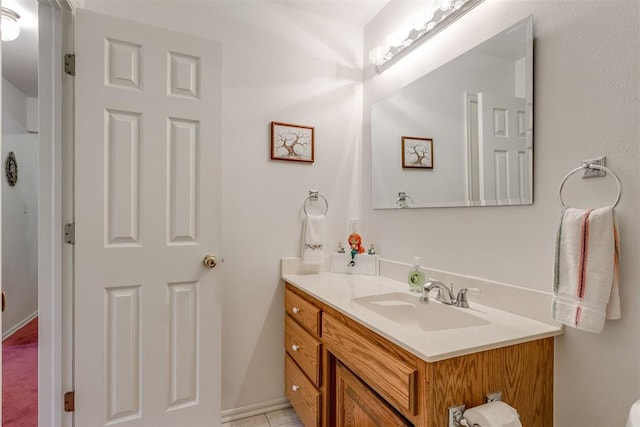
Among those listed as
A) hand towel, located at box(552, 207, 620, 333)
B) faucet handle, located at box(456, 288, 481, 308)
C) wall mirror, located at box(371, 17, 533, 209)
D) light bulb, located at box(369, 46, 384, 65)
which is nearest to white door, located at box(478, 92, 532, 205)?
wall mirror, located at box(371, 17, 533, 209)

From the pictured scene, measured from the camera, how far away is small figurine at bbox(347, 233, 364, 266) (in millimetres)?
2107

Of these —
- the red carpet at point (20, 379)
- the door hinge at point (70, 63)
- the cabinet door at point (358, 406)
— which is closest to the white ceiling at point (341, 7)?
the door hinge at point (70, 63)

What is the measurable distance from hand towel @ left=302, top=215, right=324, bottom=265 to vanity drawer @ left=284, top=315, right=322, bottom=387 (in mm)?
371

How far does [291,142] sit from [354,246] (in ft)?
2.52

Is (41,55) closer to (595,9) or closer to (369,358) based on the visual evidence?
(369,358)

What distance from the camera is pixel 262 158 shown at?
2033 mm

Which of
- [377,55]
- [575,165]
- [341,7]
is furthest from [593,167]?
[341,7]

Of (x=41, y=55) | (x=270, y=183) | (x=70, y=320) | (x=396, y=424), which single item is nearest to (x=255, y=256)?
(x=270, y=183)

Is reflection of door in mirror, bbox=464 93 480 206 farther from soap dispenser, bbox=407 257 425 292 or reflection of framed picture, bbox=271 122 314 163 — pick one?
reflection of framed picture, bbox=271 122 314 163

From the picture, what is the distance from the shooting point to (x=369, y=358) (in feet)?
3.92

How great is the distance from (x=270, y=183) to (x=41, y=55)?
3.90 feet

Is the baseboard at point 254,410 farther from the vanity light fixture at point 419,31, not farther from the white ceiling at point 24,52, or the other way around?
the white ceiling at point 24,52

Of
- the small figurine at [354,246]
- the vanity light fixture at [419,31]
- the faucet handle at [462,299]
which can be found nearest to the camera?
the faucet handle at [462,299]

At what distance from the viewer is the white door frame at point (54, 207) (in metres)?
1.44
